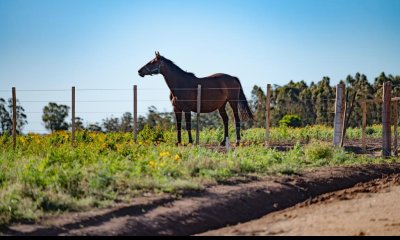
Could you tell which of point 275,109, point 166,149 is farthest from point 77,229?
point 275,109

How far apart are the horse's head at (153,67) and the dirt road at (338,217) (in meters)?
8.67

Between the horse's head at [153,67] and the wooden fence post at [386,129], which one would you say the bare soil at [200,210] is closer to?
the wooden fence post at [386,129]

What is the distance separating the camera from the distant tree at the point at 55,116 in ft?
144

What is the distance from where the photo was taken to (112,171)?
10430 mm

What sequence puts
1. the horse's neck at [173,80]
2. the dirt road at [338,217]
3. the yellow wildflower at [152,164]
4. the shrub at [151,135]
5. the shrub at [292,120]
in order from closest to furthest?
the dirt road at [338,217] → the yellow wildflower at [152,164] → the shrub at [151,135] → the horse's neck at [173,80] → the shrub at [292,120]

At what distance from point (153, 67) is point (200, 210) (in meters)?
10.1

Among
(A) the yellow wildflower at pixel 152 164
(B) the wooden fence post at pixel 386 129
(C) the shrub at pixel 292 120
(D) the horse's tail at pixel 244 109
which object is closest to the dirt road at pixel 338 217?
(A) the yellow wildflower at pixel 152 164

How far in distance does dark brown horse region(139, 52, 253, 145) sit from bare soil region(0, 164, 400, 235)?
22.7 ft

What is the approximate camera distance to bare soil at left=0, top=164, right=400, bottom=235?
26.1 ft

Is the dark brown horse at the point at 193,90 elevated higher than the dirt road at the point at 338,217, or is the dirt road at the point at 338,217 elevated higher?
the dark brown horse at the point at 193,90

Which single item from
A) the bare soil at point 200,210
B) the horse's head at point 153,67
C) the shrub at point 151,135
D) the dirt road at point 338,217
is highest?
the horse's head at point 153,67

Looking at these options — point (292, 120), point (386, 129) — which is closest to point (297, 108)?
point (292, 120)

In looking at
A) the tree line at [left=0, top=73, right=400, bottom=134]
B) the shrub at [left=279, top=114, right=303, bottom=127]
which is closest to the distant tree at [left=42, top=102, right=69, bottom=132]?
the tree line at [left=0, top=73, right=400, bottom=134]

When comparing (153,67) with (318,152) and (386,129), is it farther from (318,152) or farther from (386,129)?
Answer: (386,129)
